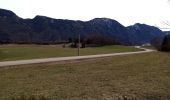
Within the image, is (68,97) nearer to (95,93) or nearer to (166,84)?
(95,93)

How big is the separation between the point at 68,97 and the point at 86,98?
67 cm

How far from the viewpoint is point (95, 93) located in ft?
46.2

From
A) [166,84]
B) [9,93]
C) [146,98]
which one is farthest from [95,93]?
[166,84]

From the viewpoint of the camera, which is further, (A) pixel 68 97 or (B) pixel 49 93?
(B) pixel 49 93

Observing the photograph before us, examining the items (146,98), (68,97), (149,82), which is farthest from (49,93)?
(149,82)

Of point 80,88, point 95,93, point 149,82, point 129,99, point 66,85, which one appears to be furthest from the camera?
point 149,82

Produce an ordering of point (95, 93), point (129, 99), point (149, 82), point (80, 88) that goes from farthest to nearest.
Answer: point (149, 82), point (80, 88), point (95, 93), point (129, 99)

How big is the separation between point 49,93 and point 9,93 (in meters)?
1.52

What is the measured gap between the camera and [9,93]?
1420cm

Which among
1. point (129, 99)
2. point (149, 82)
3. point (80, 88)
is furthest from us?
point (149, 82)

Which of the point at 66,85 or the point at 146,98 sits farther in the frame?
the point at 66,85

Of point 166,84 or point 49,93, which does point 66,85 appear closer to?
point 49,93

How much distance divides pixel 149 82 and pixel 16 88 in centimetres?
627

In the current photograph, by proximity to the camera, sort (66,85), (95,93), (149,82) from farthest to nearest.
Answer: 1. (149,82)
2. (66,85)
3. (95,93)
